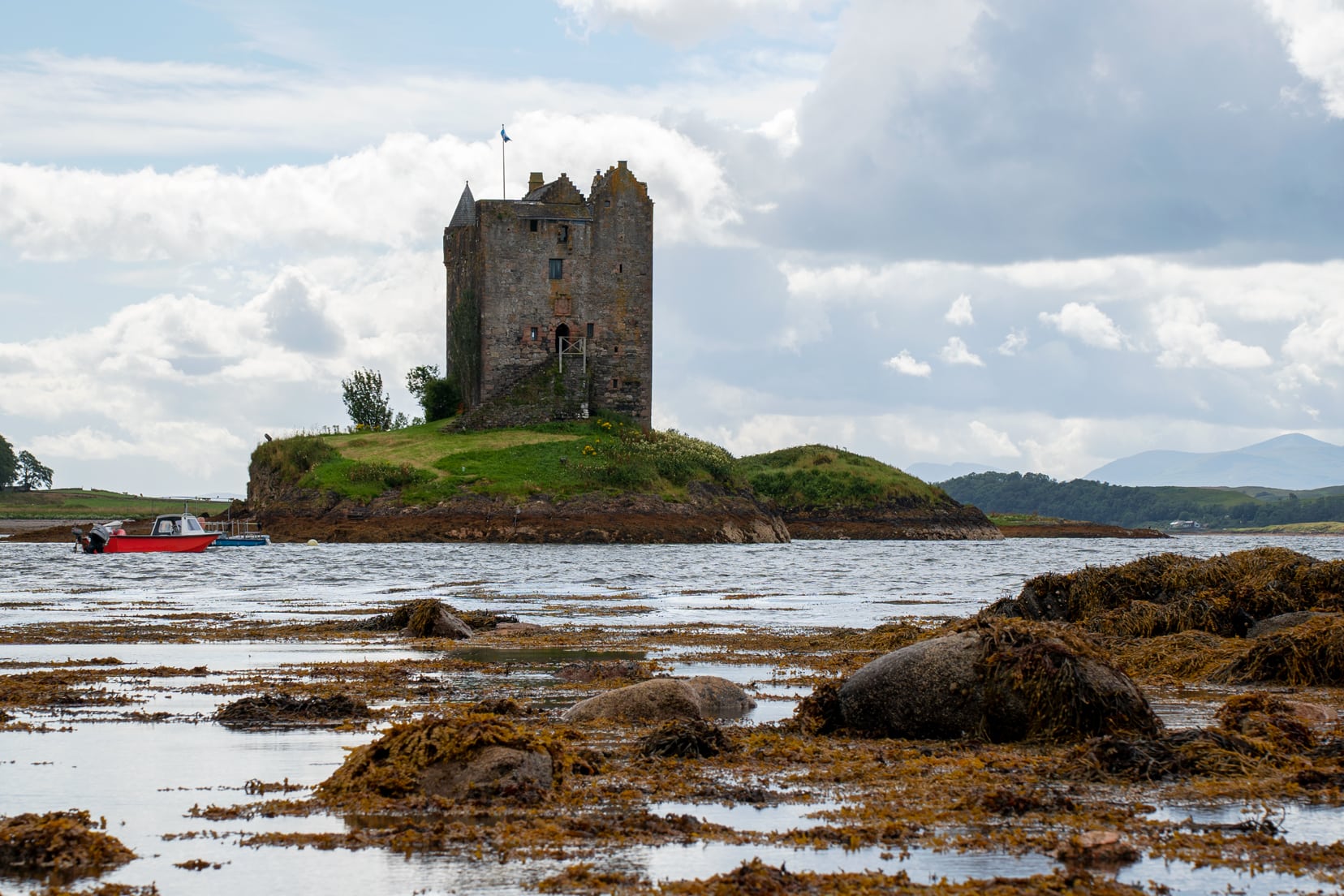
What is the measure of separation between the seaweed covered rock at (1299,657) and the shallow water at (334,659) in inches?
213

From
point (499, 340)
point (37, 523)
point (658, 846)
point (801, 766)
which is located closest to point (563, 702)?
point (801, 766)

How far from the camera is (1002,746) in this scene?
39.3 ft

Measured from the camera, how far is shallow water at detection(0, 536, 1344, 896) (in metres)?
8.12

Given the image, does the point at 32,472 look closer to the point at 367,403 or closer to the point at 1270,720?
the point at 367,403

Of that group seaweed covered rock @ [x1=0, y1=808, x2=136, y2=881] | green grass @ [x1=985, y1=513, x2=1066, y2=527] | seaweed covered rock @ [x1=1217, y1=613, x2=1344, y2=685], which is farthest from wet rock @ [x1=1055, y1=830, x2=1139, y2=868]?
green grass @ [x1=985, y1=513, x2=1066, y2=527]

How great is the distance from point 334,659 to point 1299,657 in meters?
11.4

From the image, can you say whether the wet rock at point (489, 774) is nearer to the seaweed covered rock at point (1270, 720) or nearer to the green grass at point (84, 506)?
the seaweed covered rock at point (1270, 720)

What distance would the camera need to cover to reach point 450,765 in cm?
1023

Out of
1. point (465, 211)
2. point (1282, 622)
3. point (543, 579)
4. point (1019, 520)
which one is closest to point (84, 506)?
point (465, 211)

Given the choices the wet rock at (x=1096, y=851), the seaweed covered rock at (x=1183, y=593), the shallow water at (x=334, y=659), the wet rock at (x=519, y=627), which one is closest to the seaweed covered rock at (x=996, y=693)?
the shallow water at (x=334, y=659)

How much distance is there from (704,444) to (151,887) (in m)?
88.3

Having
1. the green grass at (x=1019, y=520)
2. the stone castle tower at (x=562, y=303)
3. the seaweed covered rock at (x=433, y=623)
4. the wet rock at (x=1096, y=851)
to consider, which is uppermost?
the stone castle tower at (x=562, y=303)

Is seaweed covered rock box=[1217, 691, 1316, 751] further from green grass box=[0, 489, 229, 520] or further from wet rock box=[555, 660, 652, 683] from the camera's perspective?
green grass box=[0, 489, 229, 520]

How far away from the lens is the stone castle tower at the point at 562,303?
94062 mm
